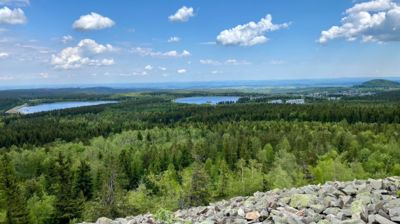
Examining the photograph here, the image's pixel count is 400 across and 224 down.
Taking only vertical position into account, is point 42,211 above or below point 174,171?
above

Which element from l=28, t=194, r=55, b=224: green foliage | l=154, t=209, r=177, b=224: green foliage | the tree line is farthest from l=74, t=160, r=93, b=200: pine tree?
l=154, t=209, r=177, b=224: green foliage

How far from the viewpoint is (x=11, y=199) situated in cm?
5188

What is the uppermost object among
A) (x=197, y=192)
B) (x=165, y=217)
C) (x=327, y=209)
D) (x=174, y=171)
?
(x=327, y=209)

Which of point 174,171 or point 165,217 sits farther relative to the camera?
point 174,171

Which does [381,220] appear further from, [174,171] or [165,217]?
[174,171]

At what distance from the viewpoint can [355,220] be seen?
48.2 ft

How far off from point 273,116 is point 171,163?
91845mm

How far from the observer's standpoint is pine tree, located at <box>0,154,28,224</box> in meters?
50.7

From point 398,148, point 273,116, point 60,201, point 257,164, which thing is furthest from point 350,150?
point 273,116

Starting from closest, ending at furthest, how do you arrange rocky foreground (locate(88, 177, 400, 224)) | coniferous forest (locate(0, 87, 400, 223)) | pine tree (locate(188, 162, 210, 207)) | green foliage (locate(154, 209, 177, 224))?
rocky foreground (locate(88, 177, 400, 224)) → green foliage (locate(154, 209, 177, 224)) → pine tree (locate(188, 162, 210, 207)) → coniferous forest (locate(0, 87, 400, 223))

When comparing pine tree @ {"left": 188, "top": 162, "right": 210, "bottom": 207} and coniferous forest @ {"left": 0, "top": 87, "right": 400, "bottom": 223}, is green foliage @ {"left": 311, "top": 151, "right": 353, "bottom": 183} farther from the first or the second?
pine tree @ {"left": 188, "top": 162, "right": 210, "bottom": 207}

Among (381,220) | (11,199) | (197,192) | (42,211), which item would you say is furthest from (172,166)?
(381,220)

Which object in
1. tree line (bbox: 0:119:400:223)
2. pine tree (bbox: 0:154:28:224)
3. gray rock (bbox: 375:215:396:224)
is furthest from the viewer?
tree line (bbox: 0:119:400:223)

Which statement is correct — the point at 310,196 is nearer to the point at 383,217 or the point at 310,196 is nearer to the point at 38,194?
the point at 383,217
